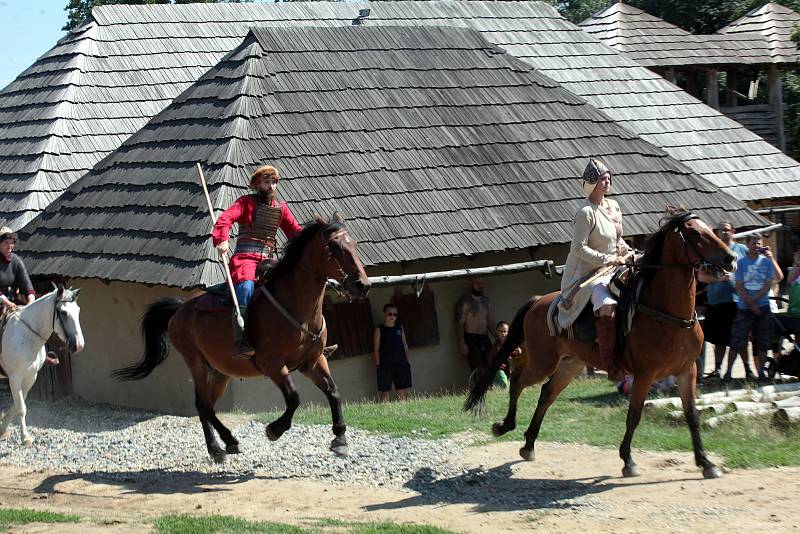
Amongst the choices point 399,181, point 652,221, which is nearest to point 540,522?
point 399,181

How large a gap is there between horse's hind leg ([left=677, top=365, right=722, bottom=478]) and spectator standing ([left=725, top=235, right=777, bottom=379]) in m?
5.03

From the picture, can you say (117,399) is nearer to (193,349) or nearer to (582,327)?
(193,349)

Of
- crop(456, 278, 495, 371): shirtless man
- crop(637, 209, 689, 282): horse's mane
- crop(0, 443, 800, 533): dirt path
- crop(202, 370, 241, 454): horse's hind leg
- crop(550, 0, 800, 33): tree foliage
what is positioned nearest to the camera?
crop(0, 443, 800, 533): dirt path

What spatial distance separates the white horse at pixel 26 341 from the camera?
1255cm

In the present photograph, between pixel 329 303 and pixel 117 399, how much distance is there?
3.61 meters

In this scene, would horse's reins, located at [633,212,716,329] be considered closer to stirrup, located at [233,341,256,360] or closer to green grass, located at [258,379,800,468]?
green grass, located at [258,379,800,468]

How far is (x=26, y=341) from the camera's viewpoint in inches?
503

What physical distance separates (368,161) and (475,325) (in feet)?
9.48

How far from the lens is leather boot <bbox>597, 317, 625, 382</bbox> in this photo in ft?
30.9

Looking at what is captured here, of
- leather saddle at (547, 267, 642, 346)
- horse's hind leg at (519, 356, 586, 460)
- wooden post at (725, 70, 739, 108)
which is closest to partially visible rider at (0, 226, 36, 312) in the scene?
horse's hind leg at (519, 356, 586, 460)

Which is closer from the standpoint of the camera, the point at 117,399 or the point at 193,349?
the point at 193,349

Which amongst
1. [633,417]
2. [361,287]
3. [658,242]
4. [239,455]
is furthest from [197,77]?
[633,417]

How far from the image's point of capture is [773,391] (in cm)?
1223

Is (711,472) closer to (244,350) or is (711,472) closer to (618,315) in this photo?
(618,315)
